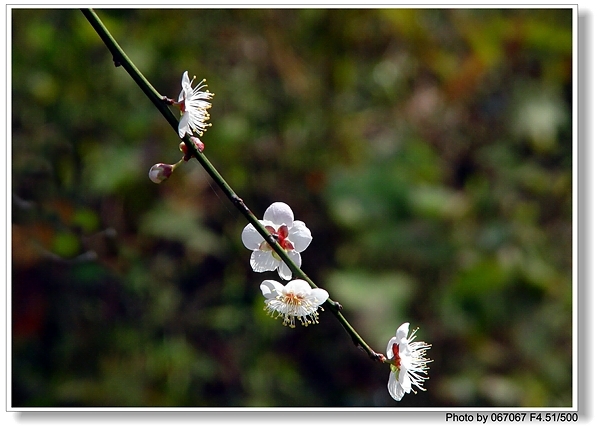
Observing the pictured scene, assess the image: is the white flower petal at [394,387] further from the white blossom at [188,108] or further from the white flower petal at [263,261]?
the white blossom at [188,108]

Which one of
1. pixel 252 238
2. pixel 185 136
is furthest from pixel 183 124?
pixel 252 238

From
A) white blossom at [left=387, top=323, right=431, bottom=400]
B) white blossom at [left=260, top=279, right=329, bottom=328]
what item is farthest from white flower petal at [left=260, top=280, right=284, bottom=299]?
white blossom at [left=387, top=323, right=431, bottom=400]

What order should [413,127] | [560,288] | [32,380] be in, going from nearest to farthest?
1. [32,380]
2. [560,288]
3. [413,127]

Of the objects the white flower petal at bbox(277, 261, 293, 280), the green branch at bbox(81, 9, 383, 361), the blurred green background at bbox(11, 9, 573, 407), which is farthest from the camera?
the blurred green background at bbox(11, 9, 573, 407)

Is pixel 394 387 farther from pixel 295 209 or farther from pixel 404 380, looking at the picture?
pixel 295 209

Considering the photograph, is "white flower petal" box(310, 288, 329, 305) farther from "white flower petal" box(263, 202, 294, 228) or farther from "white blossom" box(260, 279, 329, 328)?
"white flower petal" box(263, 202, 294, 228)

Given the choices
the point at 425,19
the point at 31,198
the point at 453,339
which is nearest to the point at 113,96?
the point at 31,198
